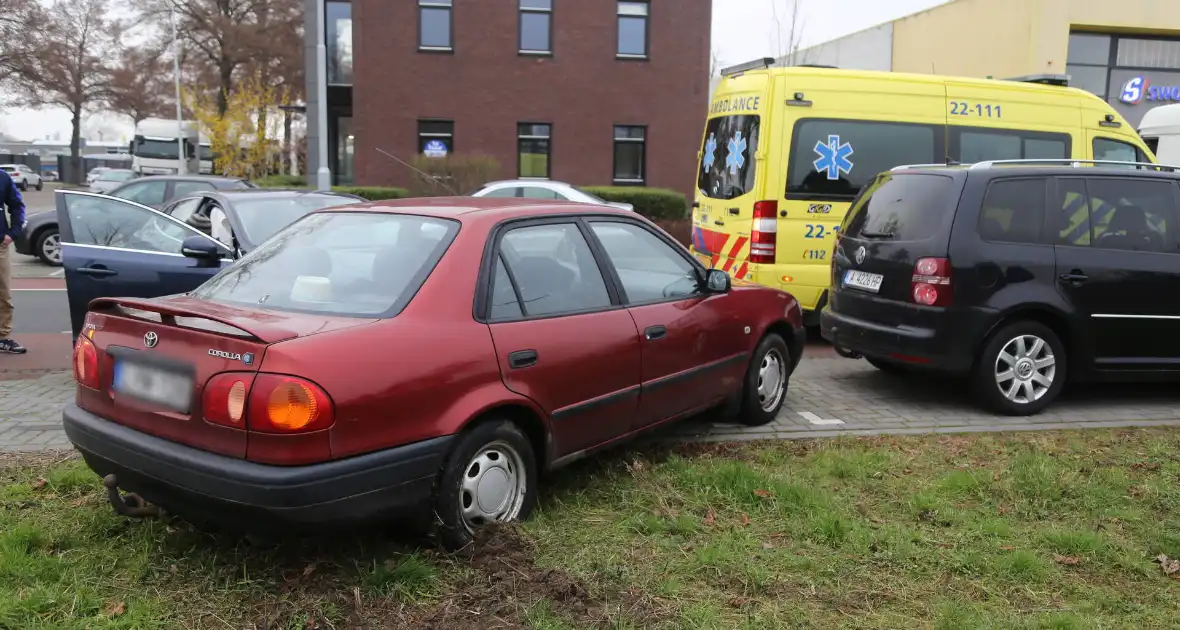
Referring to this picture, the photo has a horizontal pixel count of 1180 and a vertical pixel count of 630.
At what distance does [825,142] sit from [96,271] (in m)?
6.27

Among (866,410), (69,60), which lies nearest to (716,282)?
(866,410)

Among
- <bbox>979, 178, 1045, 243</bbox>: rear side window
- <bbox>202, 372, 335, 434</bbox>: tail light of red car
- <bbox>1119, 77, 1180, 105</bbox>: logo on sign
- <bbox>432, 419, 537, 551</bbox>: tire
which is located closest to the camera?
<bbox>202, 372, 335, 434</bbox>: tail light of red car

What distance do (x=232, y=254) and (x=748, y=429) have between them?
13.9ft

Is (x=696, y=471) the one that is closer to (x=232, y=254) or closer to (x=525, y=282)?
(x=525, y=282)

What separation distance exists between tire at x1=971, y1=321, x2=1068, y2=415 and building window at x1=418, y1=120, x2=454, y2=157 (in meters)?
20.3

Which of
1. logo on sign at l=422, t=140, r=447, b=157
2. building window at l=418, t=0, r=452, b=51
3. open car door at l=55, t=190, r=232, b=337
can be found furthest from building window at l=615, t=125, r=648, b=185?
open car door at l=55, t=190, r=232, b=337

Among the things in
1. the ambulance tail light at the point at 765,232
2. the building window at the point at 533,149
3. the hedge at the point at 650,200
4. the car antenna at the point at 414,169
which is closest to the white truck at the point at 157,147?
the car antenna at the point at 414,169

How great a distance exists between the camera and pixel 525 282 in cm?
410

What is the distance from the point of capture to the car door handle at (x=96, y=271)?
6.39 m

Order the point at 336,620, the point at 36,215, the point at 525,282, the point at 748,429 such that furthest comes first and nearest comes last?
the point at 36,215
the point at 748,429
the point at 525,282
the point at 336,620

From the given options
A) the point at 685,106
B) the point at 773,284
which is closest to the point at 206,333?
the point at 773,284

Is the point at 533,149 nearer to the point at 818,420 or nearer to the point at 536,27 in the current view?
the point at 536,27

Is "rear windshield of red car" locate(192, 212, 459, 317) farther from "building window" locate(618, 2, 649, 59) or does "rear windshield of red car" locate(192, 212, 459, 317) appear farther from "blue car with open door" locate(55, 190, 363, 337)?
"building window" locate(618, 2, 649, 59)

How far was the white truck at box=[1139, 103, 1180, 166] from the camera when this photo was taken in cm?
1445
